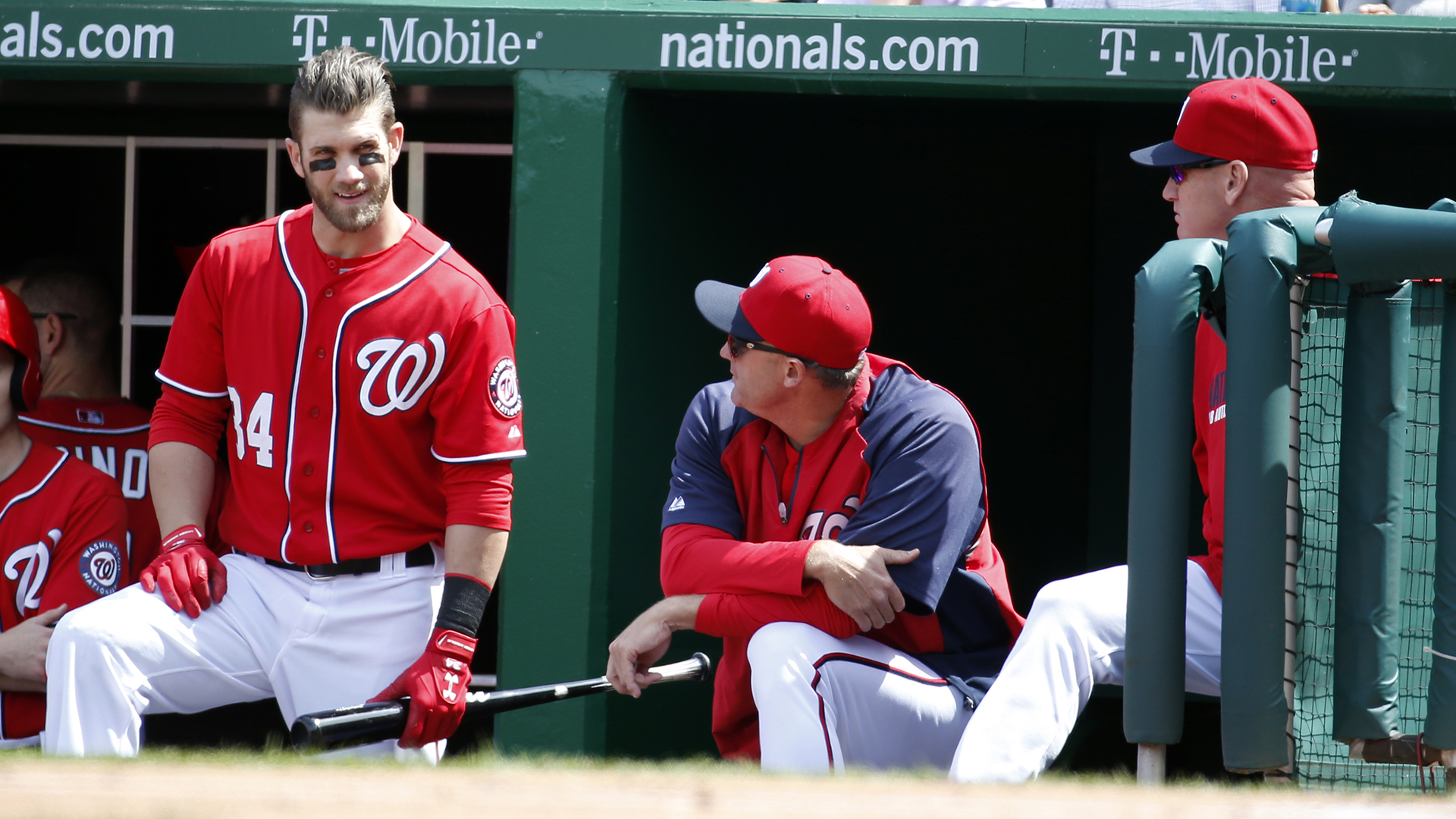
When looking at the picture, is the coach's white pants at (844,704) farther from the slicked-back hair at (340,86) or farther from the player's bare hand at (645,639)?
the slicked-back hair at (340,86)

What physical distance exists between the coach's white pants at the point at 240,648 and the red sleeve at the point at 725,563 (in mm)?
421

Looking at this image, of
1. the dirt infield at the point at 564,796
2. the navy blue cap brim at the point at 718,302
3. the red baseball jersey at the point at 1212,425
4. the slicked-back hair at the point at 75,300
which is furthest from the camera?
the slicked-back hair at the point at 75,300

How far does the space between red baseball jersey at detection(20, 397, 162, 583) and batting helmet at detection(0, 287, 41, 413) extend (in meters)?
0.30

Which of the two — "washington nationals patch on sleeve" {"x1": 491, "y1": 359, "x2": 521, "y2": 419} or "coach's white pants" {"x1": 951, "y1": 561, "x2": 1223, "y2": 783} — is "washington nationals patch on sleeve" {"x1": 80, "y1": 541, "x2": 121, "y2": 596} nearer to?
"washington nationals patch on sleeve" {"x1": 491, "y1": 359, "x2": 521, "y2": 419}

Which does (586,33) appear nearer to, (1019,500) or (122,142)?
(122,142)

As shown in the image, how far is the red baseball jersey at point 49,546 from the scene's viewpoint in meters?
2.96

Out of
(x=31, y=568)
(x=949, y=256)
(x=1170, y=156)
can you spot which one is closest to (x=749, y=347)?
(x=1170, y=156)

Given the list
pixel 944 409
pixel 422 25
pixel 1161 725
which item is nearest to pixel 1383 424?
pixel 1161 725

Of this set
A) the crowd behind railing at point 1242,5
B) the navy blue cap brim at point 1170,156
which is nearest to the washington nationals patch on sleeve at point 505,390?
the crowd behind railing at point 1242,5

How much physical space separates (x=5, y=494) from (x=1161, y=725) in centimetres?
229

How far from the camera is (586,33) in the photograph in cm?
316

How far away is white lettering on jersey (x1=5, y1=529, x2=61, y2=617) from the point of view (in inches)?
117

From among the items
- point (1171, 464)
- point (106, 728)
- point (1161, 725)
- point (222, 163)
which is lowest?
point (106, 728)

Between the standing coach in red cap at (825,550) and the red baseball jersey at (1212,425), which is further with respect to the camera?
the standing coach in red cap at (825,550)
